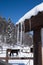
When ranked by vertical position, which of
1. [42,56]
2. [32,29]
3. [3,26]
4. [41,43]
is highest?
[3,26]

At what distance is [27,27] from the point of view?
19.1ft

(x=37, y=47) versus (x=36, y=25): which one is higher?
(x=36, y=25)

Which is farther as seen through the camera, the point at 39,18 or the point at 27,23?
the point at 27,23

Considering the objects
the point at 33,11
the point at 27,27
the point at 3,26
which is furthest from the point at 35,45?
the point at 3,26

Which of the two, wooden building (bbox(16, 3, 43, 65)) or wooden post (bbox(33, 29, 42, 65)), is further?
wooden post (bbox(33, 29, 42, 65))

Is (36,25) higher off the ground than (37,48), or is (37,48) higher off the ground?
(36,25)

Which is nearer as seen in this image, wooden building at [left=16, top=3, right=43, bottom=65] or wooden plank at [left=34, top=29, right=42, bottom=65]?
wooden building at [left=16, top=3, right=43, bottom=65]

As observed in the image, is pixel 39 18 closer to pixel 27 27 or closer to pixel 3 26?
pixel 27 27

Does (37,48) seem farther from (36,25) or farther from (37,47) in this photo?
(36,25)

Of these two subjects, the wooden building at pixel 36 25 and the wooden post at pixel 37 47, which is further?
the wooden post at pixel 37 47

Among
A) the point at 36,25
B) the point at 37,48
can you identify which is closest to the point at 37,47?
the point at 37,48

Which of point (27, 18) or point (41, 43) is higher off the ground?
point (27, 18)

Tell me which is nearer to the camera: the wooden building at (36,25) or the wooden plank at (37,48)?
the wooden building at (36,25)

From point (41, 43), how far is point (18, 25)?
0.82m
